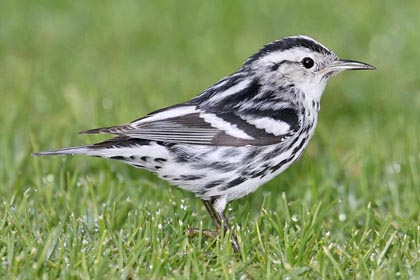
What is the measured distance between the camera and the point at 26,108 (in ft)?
27.3

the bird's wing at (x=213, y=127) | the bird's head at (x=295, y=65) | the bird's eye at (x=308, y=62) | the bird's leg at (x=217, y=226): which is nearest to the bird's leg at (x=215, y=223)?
the bird's leg at (x=217, y=226)

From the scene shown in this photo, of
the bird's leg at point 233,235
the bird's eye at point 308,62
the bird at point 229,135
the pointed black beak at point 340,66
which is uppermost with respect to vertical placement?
the bird's eye at point 308,62

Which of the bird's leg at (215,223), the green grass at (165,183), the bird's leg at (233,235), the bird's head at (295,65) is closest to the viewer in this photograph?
the green grass at (165,183)

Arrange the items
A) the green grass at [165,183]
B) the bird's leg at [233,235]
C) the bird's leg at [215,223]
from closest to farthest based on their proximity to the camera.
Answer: the green grass at [165,183] < the bird's leg at [233,235] < the bird's leg at [215,223]

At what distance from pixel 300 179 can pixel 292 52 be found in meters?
1.40

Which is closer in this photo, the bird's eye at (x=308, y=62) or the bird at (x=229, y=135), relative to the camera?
the bird at (x=229, y=135)

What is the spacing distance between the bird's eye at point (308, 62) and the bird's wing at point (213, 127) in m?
0.43

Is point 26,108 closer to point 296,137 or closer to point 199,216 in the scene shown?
point 199,216

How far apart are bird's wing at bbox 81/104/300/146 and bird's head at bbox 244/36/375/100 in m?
0.32

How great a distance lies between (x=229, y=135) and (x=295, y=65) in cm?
80

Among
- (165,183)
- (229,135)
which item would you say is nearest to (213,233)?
(229,135)

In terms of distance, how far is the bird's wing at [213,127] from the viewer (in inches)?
226

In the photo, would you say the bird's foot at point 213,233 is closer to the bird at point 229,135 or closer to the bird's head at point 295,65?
the bird at point 229,135

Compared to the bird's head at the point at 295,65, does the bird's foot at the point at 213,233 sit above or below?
below
